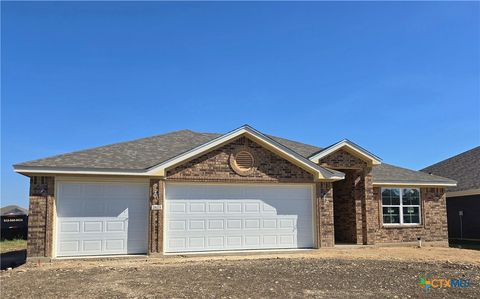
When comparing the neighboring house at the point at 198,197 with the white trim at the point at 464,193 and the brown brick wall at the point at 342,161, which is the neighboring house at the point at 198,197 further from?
the white trim at the point at 464,193

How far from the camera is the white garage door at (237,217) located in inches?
610

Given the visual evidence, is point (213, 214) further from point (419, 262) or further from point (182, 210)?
point (419, 262)

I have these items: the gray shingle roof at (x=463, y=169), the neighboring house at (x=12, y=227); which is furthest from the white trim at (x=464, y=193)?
the neighboring house at (x=12, y=227)

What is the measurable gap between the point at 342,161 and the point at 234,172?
5.38m

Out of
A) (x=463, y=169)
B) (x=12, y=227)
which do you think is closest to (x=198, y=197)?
(x=12, y=227)

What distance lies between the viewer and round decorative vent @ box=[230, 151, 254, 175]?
16.2 m

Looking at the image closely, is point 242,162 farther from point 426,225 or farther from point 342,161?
point 426,225

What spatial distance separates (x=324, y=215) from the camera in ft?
56.5

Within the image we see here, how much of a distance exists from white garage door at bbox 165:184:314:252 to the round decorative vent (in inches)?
24.6

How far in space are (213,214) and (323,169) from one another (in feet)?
15.6

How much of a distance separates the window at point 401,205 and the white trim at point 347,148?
1.99 m

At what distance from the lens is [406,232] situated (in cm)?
1992

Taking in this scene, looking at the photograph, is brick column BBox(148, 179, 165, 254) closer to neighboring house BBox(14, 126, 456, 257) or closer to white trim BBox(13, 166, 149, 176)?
neighboring house BBox(14, 126, 456, 257)

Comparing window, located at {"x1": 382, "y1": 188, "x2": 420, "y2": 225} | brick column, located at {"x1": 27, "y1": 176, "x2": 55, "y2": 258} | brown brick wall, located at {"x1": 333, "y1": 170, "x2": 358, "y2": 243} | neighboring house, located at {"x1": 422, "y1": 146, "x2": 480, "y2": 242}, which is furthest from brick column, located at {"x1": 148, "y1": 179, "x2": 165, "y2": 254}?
neighboring house, located at {"x1": 422, "y1": 146, "x2": 480, "y2": 242}
